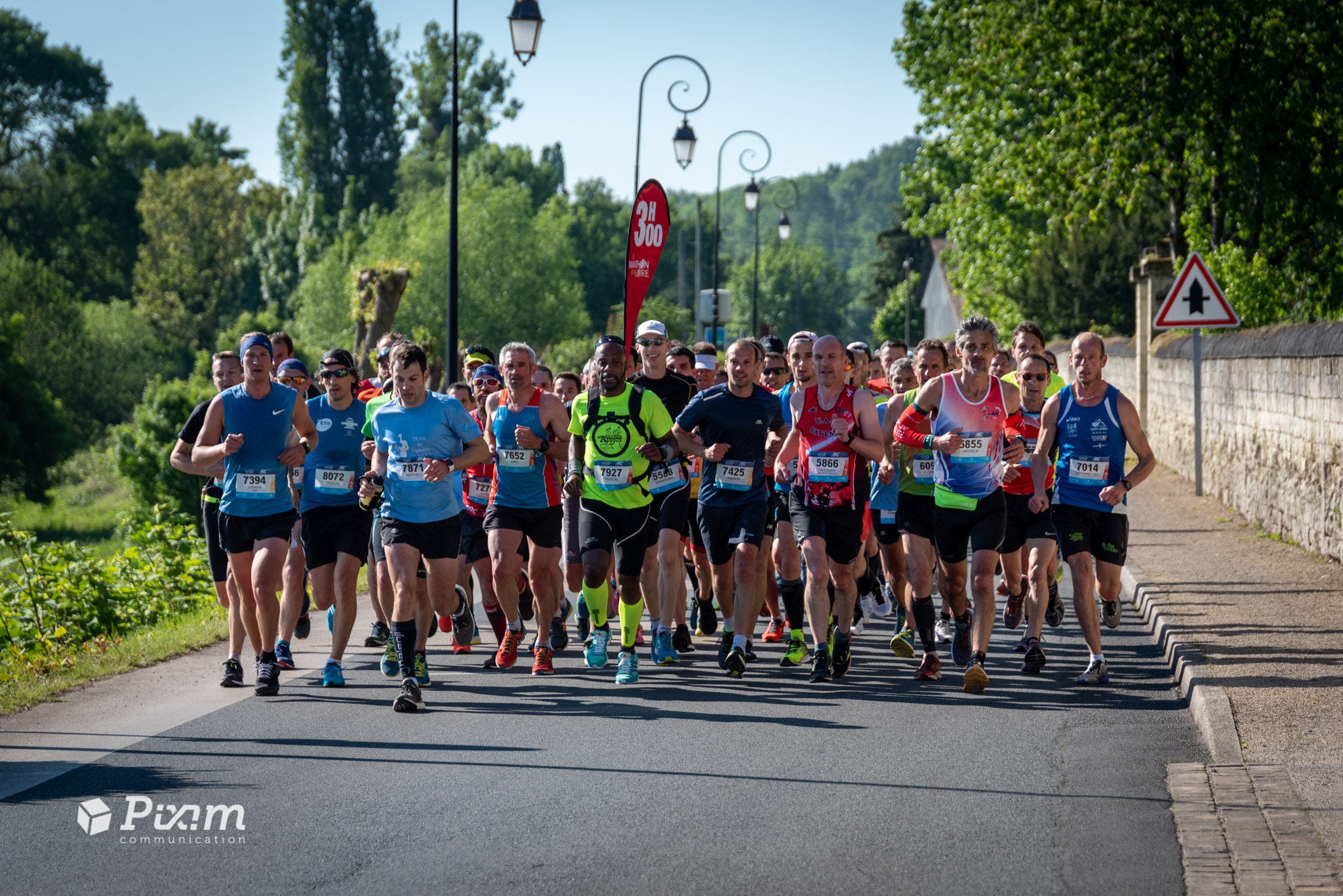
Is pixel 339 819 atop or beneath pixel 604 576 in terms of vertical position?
beneath

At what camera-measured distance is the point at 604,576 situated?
370 inches

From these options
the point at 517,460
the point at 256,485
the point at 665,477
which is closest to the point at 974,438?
the point at 665,477

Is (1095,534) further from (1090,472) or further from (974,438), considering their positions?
(974,438)

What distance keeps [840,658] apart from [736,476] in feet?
4.17

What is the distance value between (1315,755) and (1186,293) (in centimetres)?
1165

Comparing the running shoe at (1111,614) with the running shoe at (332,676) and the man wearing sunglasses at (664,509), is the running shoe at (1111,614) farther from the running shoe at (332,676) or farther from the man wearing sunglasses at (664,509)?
the running shoe at (332,676)

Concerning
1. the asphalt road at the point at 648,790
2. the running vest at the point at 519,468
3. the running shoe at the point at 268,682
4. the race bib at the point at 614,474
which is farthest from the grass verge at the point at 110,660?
the race bib at the point at 614,474

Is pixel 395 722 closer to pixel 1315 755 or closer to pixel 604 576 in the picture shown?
pixel 604 576

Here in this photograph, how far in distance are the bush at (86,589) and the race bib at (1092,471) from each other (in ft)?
21.8

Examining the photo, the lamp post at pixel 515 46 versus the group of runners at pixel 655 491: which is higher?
the lamp post at pixel 515 46

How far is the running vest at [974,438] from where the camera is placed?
870cm

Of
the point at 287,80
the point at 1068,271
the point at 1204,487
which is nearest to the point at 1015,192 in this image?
the point at 1204,487

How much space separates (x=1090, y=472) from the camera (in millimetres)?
8898

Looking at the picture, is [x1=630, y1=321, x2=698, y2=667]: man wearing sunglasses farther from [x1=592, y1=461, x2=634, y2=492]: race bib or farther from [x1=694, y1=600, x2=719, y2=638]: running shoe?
[x1=694, y1=600, x2=719, y2=638]: running shoe
